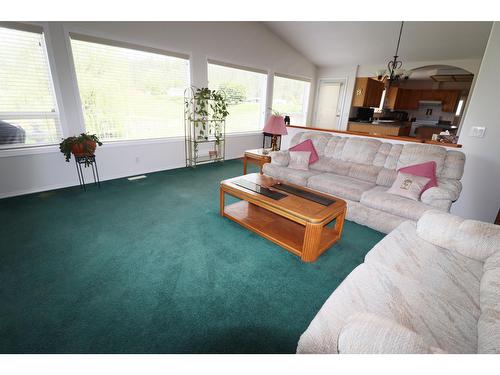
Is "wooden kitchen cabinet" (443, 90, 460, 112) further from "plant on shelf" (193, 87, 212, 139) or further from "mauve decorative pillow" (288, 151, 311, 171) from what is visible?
"plant on shelf" (193, 87, 212, 139)

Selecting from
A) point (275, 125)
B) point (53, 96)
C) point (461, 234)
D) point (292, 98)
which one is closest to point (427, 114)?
point (292, 98)

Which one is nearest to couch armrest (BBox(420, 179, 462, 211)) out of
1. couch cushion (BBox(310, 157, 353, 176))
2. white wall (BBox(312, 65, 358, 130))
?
couch cushion (BBox(310, 157, 353, 176))

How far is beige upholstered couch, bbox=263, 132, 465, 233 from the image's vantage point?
244 centimetres

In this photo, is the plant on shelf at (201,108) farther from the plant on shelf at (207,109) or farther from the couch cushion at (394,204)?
the couch cushion at (394,204)

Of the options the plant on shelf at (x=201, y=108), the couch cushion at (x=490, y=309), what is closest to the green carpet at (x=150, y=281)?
the couch cushion at (x=490, y=309)

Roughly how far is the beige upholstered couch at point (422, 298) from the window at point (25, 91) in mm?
4072

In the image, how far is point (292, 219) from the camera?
6.88 feet

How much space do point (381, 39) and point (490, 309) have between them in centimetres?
557

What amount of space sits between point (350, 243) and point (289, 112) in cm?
529

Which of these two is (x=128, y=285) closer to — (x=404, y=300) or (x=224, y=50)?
(x=404, y=300)

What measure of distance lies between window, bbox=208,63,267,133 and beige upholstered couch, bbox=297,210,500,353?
448cm

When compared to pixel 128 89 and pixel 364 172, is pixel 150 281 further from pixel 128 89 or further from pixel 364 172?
pixel 128 89

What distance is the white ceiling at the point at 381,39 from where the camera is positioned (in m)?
4.29
